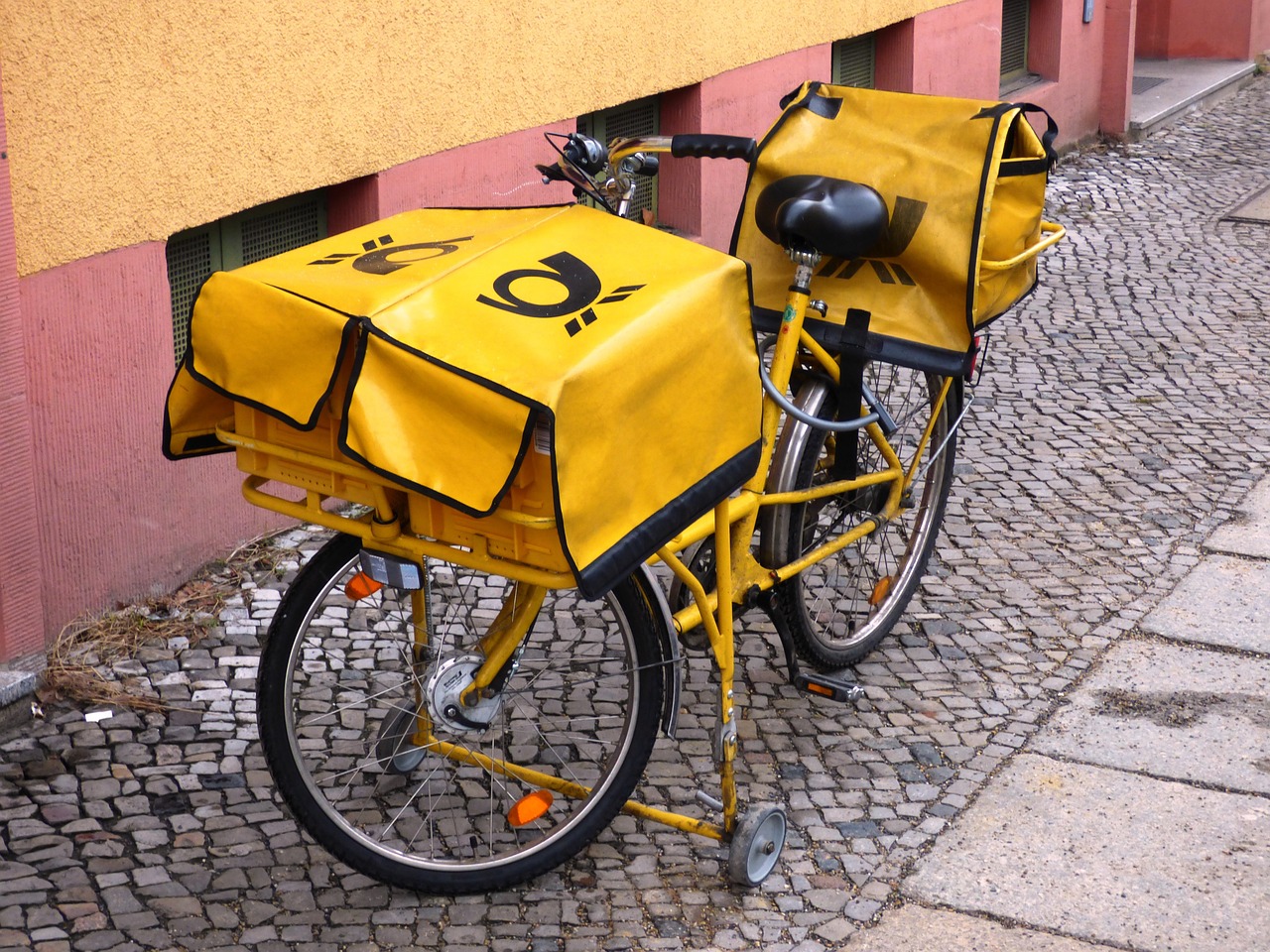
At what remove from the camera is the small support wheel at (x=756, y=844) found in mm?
3432

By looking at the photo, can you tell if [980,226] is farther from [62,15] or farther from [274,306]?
[62,15]

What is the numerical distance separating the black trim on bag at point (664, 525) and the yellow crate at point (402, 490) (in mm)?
67

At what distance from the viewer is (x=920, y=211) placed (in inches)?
152

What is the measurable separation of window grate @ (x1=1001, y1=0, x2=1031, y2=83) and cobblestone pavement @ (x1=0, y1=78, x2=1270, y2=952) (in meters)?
4.49

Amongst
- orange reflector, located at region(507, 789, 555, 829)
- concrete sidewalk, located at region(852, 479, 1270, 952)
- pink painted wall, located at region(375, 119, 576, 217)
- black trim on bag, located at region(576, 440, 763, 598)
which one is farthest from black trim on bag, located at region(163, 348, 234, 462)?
pink painted wall, located at region(375, 119, 576, 217)

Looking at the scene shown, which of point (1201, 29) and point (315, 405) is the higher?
point (315, 405)

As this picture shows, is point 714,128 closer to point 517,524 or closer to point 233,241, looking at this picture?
point 233,241

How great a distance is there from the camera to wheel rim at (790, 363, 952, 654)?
14.2 ft

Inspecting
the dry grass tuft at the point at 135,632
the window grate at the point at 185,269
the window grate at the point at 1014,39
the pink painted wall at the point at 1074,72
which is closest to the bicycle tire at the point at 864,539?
the dry grass tuft at the point at 135,632

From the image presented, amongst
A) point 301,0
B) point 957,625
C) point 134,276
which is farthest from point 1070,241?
point 134,276

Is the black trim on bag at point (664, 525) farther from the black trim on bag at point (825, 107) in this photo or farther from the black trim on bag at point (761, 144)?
the black trim on bag at point (825, 107)

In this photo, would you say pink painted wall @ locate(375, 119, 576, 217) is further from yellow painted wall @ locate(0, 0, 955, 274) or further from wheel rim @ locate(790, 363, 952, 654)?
wheel rim @ locate(790, 363, 952, 654)

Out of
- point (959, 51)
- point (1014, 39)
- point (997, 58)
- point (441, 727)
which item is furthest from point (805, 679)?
point (1014, 39)

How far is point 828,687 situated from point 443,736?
1.10 metres
